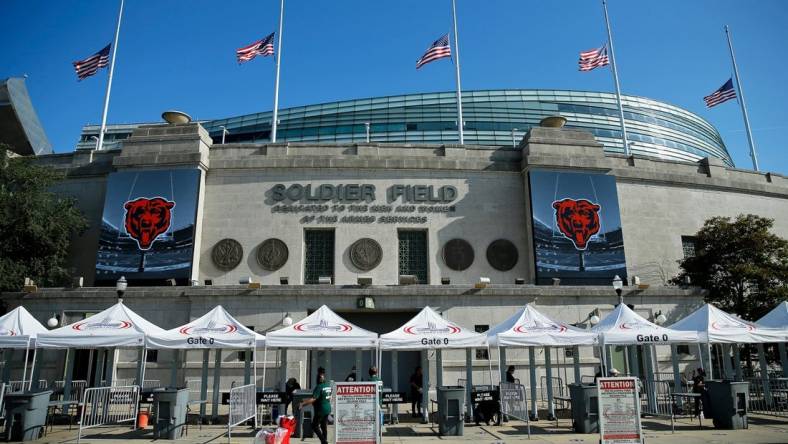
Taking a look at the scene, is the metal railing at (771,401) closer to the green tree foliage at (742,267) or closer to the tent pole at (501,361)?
the green tree foliage at (742,267)

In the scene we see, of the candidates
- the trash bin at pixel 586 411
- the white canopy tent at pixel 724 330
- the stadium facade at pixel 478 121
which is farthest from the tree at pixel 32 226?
the stadium facade at pixel 478 121

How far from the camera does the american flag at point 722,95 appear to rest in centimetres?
3772

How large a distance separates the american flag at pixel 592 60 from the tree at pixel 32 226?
32471mm

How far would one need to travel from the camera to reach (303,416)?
590 inches

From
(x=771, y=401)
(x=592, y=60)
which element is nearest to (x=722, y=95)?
(x=592, y=60)

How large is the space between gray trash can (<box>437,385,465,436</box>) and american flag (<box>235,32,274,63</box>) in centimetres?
2673

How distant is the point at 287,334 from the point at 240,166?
15815mm

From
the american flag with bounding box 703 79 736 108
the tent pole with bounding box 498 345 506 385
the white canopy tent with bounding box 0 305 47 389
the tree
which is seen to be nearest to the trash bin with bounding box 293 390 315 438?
the tent pole with bounding box 498 345 506 385

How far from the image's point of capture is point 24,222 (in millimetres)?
27406

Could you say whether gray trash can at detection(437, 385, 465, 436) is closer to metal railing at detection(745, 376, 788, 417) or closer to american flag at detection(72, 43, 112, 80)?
metal railing at detection(745, 376, 788, 417)

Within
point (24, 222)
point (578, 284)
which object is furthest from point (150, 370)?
point (578, 284)

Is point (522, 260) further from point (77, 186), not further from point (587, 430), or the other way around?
point (77, 186)

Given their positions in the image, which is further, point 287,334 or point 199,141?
point 199,141

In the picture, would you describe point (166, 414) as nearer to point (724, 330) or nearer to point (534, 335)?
point (534, 335)
